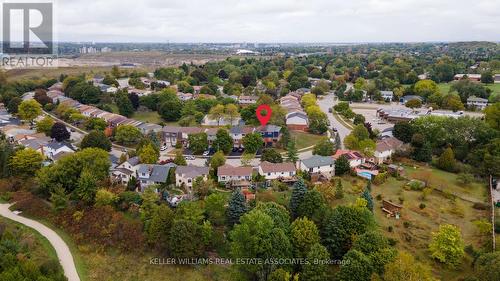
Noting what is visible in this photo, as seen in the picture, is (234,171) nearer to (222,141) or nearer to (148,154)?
(222,141)

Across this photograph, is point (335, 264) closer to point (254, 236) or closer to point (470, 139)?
point (254, 236)

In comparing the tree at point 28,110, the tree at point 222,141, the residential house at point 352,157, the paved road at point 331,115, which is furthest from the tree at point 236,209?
the tree at point 28,110

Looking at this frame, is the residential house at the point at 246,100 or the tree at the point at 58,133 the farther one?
the residential house at the point at 246,100

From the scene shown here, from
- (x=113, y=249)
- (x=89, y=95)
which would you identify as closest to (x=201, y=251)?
(x=113, y=249)

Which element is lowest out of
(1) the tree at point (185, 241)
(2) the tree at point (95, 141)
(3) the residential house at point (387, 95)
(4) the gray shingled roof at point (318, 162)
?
(1) the tree at point (185, 241)

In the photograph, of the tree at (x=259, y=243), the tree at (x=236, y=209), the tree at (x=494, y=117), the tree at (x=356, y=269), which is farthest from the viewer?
the tree at (x=494, y=117)

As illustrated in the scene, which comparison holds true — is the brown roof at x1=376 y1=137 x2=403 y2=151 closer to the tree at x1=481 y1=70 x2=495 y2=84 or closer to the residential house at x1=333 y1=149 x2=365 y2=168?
the residential house at x1=333 y1=149 x2=365 y2=168

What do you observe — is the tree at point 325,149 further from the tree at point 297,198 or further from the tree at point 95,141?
the tree at point 95,141

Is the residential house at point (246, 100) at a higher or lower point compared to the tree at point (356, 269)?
higher
